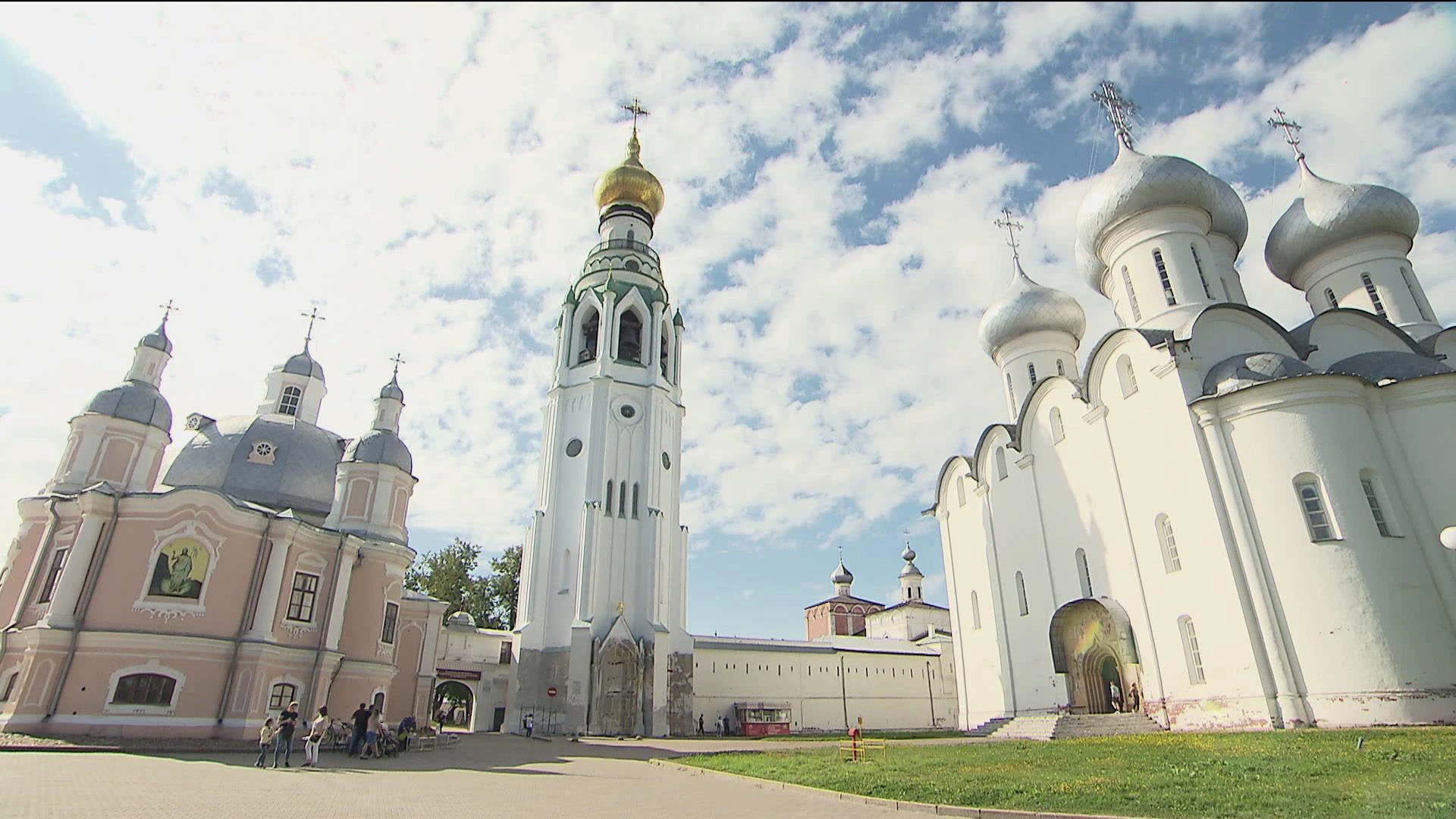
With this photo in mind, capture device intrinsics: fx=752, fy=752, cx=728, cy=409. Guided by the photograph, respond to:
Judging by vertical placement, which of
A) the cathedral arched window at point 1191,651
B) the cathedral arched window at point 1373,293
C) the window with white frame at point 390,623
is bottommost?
the cathedral arched window at point 1191,651

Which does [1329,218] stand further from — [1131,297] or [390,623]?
[390,623]

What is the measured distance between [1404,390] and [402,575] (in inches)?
1057

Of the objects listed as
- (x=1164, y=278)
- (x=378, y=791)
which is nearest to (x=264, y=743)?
(x=378, y=791)

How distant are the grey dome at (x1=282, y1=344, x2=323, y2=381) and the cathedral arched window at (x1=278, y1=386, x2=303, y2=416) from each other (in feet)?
2.02

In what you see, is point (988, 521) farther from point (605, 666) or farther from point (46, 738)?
point (46, 738)

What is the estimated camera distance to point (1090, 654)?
20.1 meters

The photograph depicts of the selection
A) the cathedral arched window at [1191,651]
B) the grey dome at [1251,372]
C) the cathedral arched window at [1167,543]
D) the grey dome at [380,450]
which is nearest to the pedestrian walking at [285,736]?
the grey dome at [380,450]

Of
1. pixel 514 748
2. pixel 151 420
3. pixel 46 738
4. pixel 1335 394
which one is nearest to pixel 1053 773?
pixel 1335 394

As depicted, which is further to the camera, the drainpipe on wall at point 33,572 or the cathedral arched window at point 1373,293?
the cathedral arched window at point 1373,293

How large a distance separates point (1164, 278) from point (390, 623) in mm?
25576

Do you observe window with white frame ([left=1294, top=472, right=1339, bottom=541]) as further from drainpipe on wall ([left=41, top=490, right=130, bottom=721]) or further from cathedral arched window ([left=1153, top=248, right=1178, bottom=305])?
drainpipe on wall ([left=41, top=490, right=130, bottom=721])

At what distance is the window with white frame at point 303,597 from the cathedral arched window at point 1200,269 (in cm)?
2668

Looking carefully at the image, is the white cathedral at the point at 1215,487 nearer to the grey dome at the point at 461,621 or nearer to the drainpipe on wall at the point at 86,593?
the grey dome at the point at 461,621

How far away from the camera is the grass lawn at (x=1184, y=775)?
6438mm
